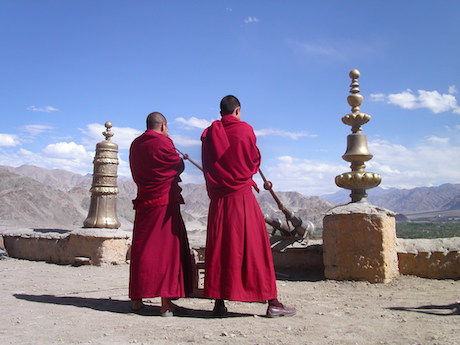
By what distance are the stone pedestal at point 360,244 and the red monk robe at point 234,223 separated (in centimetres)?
192

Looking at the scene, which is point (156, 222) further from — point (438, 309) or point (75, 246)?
point (75, 246)

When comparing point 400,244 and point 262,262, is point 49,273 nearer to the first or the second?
point 262,262

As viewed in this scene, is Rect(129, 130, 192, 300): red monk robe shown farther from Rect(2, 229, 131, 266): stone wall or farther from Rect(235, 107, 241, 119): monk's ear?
Rect(2, 229, 131, 266): stone wall

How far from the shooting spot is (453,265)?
18.6 ft

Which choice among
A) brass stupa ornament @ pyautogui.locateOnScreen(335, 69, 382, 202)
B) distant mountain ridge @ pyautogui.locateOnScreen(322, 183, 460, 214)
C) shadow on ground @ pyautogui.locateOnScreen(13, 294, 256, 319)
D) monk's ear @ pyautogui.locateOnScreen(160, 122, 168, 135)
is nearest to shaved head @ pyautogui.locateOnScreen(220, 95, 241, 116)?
monk's ear @ pyautogui.locateOnScreen(160, 122, 168, 135)

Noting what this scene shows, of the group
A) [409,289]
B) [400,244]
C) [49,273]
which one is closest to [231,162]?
[409,289]

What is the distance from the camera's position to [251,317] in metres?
4.05

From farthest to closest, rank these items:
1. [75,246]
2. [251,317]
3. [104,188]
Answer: [104,188], [75,246], [251,317]

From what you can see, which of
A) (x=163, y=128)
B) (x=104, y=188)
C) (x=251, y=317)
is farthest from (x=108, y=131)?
(x=251, y=317)

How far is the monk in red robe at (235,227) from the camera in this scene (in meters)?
4.02

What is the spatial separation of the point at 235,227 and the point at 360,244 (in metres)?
2.24

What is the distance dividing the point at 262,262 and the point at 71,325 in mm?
1686

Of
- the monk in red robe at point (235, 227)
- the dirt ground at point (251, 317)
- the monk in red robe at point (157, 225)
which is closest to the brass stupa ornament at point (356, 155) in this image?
the dirt ground at point (251, 317)

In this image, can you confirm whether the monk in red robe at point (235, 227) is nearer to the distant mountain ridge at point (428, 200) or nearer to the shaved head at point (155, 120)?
the shaved head at point (155, 120)
